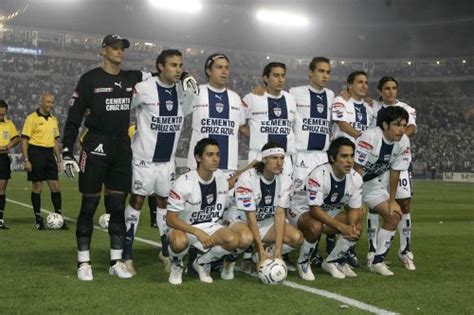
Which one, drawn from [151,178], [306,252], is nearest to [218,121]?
[151,178]

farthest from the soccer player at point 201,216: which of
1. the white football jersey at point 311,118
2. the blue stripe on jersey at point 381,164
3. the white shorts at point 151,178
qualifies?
the blue stripe on jersey at point 381,164

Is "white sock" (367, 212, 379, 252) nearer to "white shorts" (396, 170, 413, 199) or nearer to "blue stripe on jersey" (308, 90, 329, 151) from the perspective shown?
"white shorts" (396, 170, 413, 199)

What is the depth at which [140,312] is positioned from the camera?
492 centimetres

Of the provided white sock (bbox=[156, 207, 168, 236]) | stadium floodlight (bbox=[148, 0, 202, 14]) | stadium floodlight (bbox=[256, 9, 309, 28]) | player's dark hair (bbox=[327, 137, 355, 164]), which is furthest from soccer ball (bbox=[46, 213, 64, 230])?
stadium floodlight (bbox=[256, 9, 309, 28])

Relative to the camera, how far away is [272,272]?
6086mm

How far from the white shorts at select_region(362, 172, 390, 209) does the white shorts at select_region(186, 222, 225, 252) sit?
2.05m

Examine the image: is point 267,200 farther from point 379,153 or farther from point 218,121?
point 379,153

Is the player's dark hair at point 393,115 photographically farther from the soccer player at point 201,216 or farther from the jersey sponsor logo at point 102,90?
the jersey sponsor logo at point 102,90

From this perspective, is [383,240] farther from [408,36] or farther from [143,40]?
[408,36]

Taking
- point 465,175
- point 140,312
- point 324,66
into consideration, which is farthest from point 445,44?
point 140,312

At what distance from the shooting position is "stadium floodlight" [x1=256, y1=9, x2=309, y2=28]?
48.3m

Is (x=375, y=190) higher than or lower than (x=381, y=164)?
lower

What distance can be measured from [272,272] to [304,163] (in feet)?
7.03

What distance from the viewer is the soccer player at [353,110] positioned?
25.6ft
